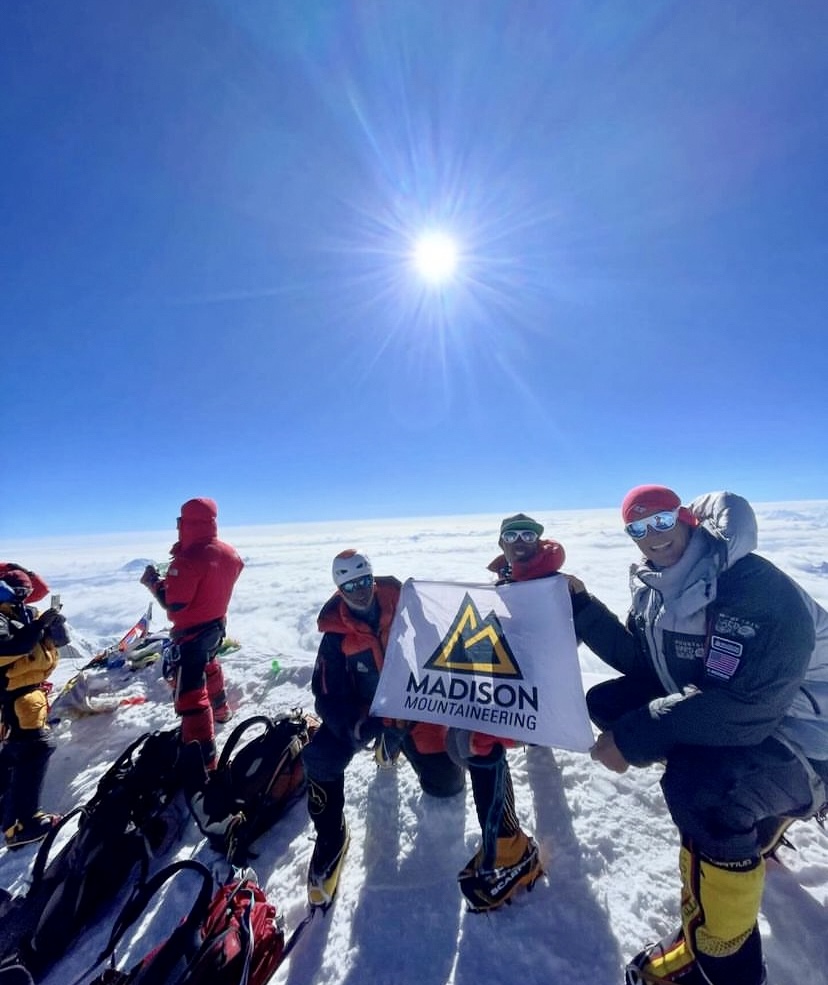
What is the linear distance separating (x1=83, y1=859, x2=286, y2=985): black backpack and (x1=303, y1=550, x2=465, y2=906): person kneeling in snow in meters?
0.70

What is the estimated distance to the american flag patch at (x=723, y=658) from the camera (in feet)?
7.50

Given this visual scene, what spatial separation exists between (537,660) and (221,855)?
3193 millimetres

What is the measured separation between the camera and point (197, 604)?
520 cm

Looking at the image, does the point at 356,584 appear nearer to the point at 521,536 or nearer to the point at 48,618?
the point at 521,536

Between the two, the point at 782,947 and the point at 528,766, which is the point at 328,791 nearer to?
the point at 528,766

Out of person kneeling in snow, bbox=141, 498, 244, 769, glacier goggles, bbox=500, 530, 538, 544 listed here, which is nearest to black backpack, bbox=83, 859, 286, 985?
person kneeling in snow, bbox=141, 498, 244, 769

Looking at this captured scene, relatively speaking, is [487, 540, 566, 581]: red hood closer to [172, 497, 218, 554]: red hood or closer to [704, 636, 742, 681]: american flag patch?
[704, 636, 742, 681]: american flag patch

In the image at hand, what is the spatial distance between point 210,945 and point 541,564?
11.3 ft

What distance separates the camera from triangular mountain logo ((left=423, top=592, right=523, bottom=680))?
2.92m

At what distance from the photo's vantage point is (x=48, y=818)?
4.00 meters

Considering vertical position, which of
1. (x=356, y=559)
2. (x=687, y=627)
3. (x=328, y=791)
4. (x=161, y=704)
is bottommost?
(x=161, y=704)

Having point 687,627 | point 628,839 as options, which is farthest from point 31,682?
point 687,627

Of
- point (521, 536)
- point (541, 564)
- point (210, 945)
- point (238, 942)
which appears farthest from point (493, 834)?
point (521, 536)

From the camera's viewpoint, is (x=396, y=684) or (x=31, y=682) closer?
(x=396, y=684)
